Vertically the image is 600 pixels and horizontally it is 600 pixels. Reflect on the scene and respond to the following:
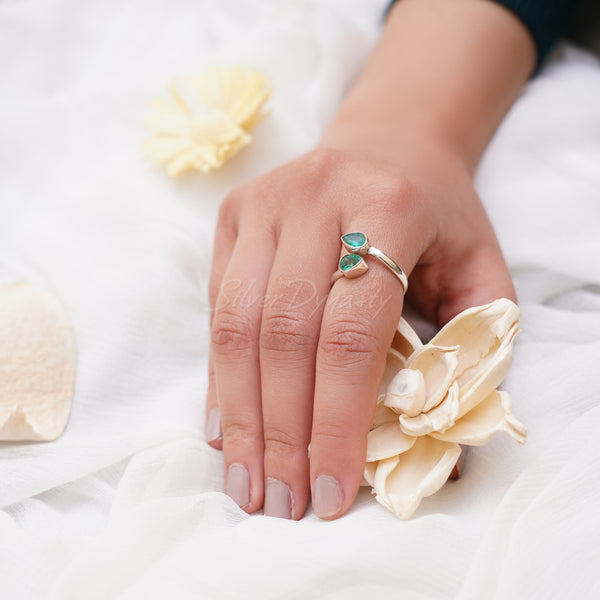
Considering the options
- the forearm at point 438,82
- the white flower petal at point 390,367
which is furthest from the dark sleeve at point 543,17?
the white flower petal at point 390,367

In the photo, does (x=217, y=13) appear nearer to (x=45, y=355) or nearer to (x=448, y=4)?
(x=448, y=4)

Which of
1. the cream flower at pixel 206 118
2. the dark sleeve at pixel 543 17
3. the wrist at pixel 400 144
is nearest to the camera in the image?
the wrist at pixel 400 144

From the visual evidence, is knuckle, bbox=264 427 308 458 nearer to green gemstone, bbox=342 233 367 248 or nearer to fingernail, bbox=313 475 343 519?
fingernail, bbox=313 475 343 519

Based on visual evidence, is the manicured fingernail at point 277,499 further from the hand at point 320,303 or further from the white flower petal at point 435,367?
the white flower petal at point 435,367

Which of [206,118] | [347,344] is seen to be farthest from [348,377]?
[206,118]

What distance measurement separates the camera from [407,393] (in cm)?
68

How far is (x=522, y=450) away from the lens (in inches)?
27.4

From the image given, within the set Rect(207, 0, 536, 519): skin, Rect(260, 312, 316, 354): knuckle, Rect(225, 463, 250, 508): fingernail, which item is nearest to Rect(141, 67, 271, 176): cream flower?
Rect(207, 0, 536, 519): skin

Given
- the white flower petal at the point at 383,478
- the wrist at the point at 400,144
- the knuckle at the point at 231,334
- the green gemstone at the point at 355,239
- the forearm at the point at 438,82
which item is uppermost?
the forearm at the point at 438,82

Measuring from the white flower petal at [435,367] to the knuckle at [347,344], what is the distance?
0.05 metres

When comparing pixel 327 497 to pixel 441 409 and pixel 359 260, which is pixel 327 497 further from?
pixel 359 260

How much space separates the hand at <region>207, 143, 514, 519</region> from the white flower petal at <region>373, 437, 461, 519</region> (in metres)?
0.04

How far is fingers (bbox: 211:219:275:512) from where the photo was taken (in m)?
0.77

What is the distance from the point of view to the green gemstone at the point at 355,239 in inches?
29.6
